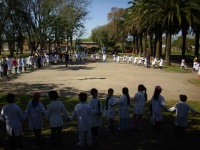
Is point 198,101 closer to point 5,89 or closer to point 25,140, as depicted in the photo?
point 25,140

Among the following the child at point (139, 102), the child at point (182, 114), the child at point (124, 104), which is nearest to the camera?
the child at point (182, 114)

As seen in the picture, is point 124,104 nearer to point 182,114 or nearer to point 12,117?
point 182,114

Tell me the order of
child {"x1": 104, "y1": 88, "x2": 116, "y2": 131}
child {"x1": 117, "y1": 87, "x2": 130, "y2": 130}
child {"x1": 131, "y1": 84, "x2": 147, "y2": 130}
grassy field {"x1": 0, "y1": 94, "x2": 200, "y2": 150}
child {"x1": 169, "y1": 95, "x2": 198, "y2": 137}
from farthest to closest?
child {"x1": 131, "y1": 84, "x2": 147, "y2": 130} → child {"x1": 117, "y1": 87, "x2": 130, "y2": 130} → child {"x1": 104, "y1": 88, "x2": 116, "y2": 131} → child {"x1": 169, "y1": 95, "x2": 198, "y2": 137} → grassy field {"x1": 0, "y1": 94, "x2": 200, "y2": 150}

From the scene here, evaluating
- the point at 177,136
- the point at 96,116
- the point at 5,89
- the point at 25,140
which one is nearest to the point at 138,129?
the point at 177,136

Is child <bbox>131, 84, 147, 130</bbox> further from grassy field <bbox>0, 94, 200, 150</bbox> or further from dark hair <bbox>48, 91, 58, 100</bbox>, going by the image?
dark hair <bbox>48, 91, 58, 100</bbox>

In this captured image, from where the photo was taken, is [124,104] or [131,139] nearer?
[131,139]

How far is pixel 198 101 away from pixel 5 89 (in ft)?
34.4

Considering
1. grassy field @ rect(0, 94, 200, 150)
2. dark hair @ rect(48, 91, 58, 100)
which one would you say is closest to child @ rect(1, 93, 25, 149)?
grassy field @ rect(0, 94, 200, 150)

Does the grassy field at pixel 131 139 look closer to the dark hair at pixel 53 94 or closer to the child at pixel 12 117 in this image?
the child at pixel 12 117

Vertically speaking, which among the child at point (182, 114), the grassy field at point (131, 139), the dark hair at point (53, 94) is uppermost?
the dark hair at point (53, 94)

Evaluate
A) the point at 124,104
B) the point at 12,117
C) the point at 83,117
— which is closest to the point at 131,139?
the point at 124,104

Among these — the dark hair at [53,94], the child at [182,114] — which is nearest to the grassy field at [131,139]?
the child at [182,114]

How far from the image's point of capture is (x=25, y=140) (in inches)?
288

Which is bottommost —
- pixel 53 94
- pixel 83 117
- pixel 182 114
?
pixel 182 114
